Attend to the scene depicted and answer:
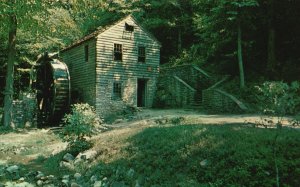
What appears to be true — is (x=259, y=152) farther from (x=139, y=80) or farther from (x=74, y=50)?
(x=74, y=50)

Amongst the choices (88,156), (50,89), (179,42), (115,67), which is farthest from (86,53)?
(88,156)

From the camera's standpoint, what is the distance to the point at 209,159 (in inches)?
340

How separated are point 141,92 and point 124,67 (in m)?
2.82

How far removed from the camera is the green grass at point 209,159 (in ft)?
25.3

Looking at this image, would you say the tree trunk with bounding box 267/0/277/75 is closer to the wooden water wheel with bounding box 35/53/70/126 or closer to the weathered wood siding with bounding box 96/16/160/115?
the weathered wood siding with bounding box 96/16/160/115

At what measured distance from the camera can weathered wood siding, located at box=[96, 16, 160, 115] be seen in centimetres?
2328

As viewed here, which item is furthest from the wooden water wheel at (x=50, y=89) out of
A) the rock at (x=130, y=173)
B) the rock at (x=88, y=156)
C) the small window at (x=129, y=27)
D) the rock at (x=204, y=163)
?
the rock at (x=204, y=163)

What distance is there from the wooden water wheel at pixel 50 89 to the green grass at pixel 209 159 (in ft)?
41.8

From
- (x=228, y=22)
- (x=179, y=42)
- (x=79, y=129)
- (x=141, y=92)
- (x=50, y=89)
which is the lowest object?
(x=79, y=129)

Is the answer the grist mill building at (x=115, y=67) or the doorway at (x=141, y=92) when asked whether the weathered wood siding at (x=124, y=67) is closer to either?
the grist mill building at (x=115, y=67)

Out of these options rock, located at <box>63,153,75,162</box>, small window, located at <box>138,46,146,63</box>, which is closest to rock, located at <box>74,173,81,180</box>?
rock, located at <box>63,153,75,162</box>

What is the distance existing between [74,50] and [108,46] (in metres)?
3.75

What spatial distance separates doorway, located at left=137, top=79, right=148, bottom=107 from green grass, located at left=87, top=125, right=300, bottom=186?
48.8 ft

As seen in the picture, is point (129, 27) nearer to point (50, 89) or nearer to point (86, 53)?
point (86, 53)
